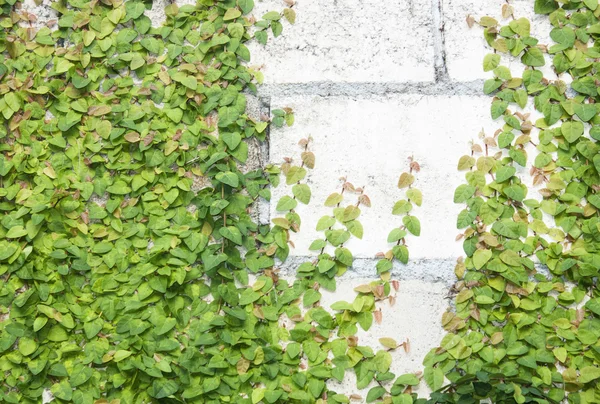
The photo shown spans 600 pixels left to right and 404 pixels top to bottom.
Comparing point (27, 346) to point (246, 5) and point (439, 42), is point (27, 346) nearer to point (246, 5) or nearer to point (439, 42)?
point (246, 5)

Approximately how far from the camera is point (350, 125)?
6.36ft

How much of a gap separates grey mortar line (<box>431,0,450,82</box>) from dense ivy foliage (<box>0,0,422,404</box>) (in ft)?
0.87

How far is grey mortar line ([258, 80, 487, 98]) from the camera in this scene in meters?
1.93

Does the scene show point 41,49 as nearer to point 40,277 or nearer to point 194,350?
point 40,277

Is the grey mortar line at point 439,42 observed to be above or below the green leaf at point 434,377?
above

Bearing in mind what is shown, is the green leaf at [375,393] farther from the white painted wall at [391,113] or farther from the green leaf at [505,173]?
the green leaf at [505,173]

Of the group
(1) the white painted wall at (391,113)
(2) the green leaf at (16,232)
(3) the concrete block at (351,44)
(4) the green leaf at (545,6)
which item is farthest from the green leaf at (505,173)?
(2) the green leaf at (16,232)

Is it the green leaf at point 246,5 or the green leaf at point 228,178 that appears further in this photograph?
the green leaf at point 246,5

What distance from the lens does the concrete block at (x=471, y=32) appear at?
1938 mm

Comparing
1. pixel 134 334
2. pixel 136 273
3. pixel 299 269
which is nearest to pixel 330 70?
pixel 299 269

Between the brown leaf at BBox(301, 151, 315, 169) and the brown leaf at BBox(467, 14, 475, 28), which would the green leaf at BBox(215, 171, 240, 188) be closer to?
the brown leaf at BBox(301, 151, 315, 169)

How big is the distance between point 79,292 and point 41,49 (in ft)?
2.19

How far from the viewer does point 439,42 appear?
195cm

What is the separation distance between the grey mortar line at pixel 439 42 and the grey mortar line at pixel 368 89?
0.02m
